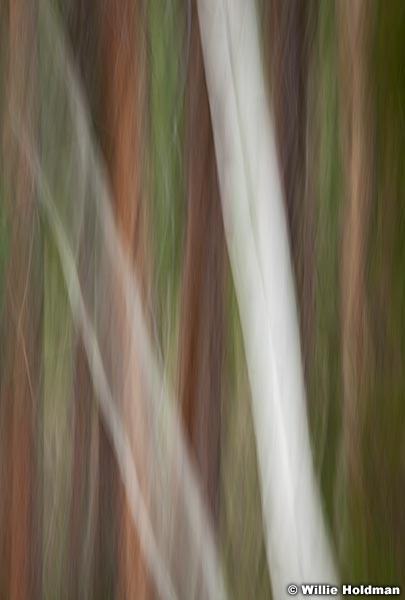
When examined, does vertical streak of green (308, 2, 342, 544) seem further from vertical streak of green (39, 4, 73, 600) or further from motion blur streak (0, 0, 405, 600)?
vertical streak of green (39, 4, 73, 600)

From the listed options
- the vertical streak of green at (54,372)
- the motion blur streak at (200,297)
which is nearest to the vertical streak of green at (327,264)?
A: the motion blur streak at (200,297)

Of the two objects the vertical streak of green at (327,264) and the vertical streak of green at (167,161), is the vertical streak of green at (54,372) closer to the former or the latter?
the vertical streak of green at (167,161)

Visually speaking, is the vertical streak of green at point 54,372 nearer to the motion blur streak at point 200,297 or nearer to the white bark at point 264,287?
the motion blur streak at point 200,297

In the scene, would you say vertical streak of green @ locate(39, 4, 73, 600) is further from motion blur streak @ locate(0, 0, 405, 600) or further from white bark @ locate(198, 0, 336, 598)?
white bark @ locate(198, 0, 336, 598)

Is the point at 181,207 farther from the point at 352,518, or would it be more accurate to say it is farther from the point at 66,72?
the point at 352,518

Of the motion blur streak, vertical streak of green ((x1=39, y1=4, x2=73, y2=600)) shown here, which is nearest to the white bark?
the motion blur streak

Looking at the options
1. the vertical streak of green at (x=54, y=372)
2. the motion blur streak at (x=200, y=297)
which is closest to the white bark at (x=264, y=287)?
the motion blur streak at (x=200, y=297)

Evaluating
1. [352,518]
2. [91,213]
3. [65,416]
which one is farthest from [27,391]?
[352,518]

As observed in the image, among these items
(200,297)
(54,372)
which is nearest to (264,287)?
(200,297)

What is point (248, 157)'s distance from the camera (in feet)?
1.80

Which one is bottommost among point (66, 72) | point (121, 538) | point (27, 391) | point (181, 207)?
point (121, 538)

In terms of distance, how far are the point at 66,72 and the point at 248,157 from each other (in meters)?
0.14

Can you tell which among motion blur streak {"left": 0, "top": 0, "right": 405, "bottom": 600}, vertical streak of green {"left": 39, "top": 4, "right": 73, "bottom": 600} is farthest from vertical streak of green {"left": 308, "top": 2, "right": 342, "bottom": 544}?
vertical streak of green {"left": 39, "top": 4, "right": 73, "bottom": 600}

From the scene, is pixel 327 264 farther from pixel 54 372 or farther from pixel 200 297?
pixel 54 372
